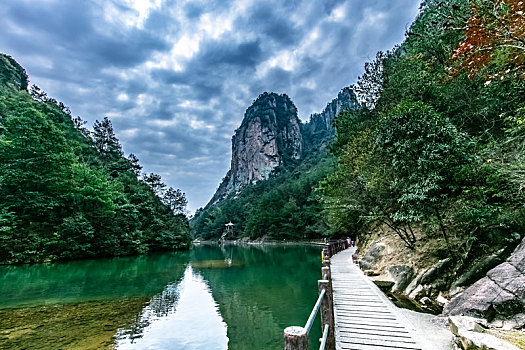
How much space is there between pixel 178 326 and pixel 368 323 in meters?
4.77

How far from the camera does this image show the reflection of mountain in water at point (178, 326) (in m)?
5.91

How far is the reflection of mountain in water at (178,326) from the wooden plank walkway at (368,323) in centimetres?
274

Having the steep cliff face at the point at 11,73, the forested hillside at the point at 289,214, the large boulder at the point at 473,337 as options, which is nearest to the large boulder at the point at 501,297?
the large boulder at the point at 473,337

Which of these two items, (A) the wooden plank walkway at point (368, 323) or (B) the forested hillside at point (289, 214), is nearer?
(A) the wooden plank walkway at point (368, 323)

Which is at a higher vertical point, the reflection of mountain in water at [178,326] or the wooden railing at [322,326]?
the wooden railing at [322,326]

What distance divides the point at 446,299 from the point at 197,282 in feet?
34.6

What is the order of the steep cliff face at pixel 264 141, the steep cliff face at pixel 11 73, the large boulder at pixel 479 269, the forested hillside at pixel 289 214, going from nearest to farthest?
the large boulder at pixel 479 269 → the steep cliff face at pixel 11 73 → the forested hillside at pixel 289 214 → the steep cliff face at pixel 264 141

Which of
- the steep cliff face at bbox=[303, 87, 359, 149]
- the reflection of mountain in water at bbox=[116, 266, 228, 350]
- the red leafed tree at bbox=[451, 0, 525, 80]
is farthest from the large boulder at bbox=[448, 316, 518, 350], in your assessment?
the steep cliff face at bbox=[303, 87, 359, 149]

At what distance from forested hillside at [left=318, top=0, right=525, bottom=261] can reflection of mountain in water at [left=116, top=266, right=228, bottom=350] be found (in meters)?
6.39

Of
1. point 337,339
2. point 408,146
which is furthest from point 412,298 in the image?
point 408,146

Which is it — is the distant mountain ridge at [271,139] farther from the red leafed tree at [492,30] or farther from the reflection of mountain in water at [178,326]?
the red leafed tree at [492,30]

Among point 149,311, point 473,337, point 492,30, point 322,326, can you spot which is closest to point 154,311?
point 149,311

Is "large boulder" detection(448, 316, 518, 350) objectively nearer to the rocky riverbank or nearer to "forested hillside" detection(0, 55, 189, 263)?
the rocky riverbank

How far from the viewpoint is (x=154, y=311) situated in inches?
323
